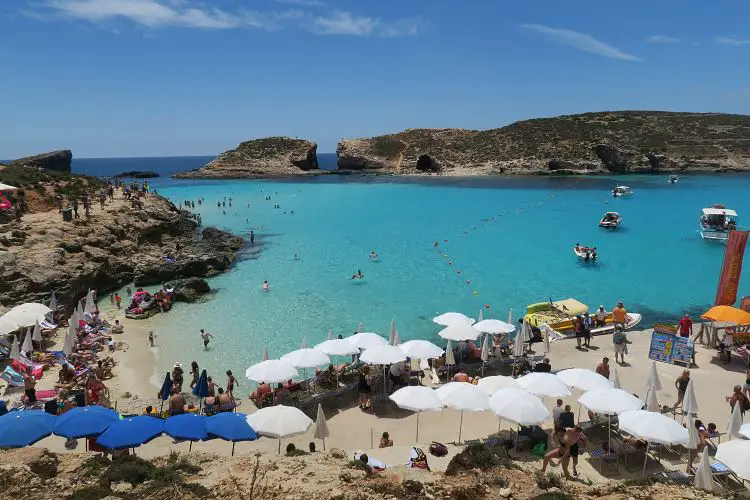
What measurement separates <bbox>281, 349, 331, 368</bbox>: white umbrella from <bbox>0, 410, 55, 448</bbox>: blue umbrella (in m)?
5.61

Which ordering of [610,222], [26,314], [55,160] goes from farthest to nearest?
1. [55,160]
2. [610,222]
3. [26,314]

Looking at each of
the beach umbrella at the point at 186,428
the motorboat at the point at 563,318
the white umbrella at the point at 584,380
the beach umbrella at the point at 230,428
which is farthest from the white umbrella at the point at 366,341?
the motorboat at the point at 563,318

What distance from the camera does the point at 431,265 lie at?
3127 cm

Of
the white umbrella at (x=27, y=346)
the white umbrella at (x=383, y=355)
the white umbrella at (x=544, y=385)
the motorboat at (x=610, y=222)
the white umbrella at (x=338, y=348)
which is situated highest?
the motorboat at (x=610, y=222)

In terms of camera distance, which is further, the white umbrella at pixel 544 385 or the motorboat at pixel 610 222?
the motorboat at pixel 610 222

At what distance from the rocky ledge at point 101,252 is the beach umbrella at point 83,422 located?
1402 centimetres

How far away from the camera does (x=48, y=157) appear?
83312 millimetres

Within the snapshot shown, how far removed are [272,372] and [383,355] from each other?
9.88ft

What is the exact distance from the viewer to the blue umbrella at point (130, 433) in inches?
337

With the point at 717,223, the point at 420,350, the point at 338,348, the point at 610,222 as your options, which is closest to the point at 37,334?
the point at 338,348

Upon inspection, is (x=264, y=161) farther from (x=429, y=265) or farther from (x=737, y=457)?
(x=737, y=457)

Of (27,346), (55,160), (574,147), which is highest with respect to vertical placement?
(574,147)

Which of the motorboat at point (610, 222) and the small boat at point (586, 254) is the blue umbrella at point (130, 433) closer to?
the small boat at point (586, 254)

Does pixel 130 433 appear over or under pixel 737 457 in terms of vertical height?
under
